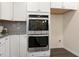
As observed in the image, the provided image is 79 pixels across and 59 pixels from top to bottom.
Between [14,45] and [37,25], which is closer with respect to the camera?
[14,45]

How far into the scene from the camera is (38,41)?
3.23m

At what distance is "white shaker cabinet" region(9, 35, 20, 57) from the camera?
2975 mm

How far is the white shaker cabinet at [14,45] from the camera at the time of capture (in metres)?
2.97

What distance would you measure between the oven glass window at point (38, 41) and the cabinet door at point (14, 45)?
356mm

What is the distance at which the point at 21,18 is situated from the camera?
10.9 feet

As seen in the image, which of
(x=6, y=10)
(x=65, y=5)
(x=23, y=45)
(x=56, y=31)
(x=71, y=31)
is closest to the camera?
(x=6, y=10)

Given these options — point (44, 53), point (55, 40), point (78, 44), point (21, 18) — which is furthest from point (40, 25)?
point (55, 40)

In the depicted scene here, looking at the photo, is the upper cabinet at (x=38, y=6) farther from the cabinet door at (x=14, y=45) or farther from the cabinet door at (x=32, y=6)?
the cabinet door at (x=14, y=45)

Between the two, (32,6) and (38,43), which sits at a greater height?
(32,6)

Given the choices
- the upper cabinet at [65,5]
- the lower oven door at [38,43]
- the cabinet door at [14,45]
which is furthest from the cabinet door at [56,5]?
the cabinet door at [14,45]

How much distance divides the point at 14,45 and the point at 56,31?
2.21 metres

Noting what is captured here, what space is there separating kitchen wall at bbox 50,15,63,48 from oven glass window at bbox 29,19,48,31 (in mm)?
1467

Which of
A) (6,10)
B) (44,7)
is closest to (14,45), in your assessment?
(6,10)

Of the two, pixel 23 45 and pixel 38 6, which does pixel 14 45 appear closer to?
pixel 23 45
